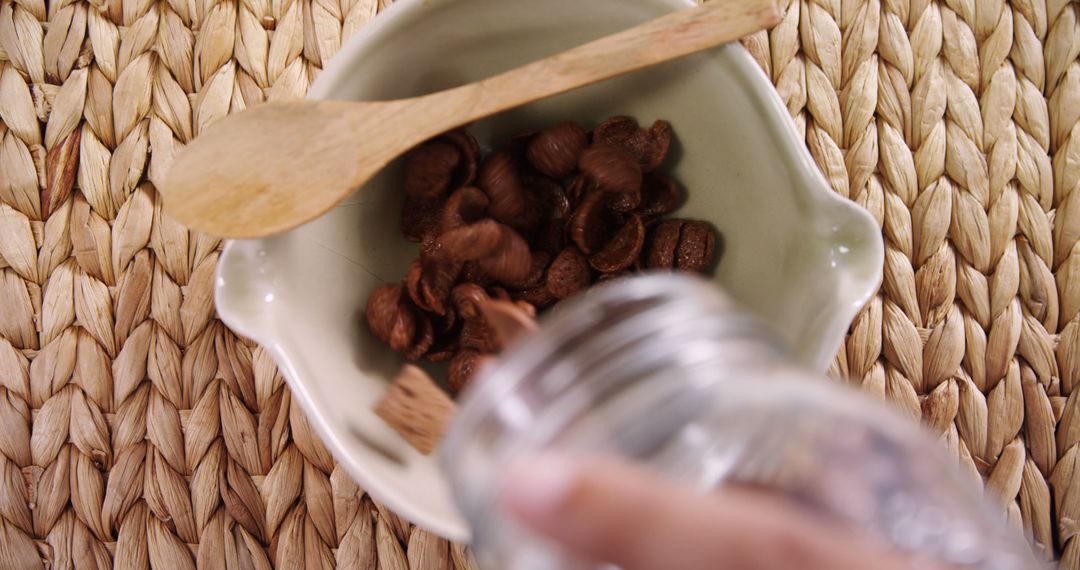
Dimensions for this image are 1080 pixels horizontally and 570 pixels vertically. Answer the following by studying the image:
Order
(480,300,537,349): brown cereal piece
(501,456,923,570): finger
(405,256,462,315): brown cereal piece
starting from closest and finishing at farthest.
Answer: (501,456,923,570): finger → (480,300,537,349): brown cereal piece → (405,256,462,315): brown cereal piece

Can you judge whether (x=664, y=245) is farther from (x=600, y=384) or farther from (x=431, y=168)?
(x=600, y=384)

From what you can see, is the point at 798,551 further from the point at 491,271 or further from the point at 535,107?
the point at 535,107

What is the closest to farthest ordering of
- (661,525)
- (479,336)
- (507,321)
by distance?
(661,525)
(507,321)
(479,336)

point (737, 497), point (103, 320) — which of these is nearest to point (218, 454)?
point (103, 320)

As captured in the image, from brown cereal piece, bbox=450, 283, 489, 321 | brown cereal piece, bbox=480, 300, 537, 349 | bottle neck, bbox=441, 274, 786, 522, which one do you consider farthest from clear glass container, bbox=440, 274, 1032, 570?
brown cereal piece, bbox=450, 283, 489, 321

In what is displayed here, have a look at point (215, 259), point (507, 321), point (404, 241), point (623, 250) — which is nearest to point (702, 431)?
point (507, 321)

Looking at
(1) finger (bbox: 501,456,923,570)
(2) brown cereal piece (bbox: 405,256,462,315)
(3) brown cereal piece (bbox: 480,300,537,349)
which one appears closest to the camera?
(1) finger (bbox: 501,456,923,570)

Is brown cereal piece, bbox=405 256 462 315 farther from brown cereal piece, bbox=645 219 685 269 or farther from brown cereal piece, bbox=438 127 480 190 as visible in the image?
brown cereal piece, bbox=645 219 685 269
